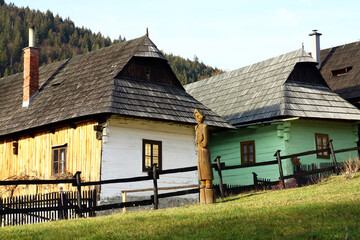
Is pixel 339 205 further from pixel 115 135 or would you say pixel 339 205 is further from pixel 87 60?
pixel 87 60

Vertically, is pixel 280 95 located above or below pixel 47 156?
above

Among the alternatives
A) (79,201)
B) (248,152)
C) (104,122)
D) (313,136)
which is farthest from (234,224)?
(248,152)

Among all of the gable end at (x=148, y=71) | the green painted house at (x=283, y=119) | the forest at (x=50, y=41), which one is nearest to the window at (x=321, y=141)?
the green painted house at (x=283, y=119)

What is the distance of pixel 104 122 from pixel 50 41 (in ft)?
223

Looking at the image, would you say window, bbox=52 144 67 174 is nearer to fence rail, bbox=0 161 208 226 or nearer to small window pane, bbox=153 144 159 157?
fence rail, bbox=0 161 208 226

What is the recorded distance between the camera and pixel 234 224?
1024 cm

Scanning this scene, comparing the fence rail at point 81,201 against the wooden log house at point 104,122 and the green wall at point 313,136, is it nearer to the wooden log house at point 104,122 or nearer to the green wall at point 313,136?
the wooden log house at point 104,122

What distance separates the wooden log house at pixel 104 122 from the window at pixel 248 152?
110 inches

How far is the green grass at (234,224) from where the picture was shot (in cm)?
934

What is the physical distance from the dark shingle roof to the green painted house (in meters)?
2.47

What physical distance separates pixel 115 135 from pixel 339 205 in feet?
29.0

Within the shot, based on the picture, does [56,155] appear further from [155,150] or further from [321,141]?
[321,141]

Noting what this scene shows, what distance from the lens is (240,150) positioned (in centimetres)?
2394

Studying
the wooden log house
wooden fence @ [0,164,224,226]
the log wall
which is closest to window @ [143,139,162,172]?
the wooden log house
